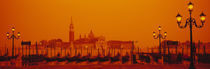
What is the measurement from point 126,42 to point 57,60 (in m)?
50.3

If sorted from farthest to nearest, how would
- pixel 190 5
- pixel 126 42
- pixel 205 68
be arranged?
pixel 126 42 → pixel 205 68 → pixel 190 5

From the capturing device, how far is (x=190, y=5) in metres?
10.6

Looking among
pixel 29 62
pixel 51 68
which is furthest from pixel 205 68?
pixel 29 62

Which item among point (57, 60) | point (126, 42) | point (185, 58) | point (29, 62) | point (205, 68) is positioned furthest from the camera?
point (126, 42)

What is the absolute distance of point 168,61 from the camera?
1838 centimetres

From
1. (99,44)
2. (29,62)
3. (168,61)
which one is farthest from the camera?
(99,44)

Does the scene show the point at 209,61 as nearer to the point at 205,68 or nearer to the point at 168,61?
the point at 168,61

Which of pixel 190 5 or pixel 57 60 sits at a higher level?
pixel 190 5

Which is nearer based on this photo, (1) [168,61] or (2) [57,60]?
(1) [168,61]

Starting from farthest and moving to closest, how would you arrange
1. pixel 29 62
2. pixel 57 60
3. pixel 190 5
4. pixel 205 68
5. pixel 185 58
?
pixel 57 60 < pixel 185 58 < pixel 29 62 < pixel 205 68 < pixel 190 5

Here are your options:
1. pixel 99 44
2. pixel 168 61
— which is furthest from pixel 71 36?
pixel 168 61

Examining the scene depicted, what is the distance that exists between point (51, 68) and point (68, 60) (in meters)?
12.0

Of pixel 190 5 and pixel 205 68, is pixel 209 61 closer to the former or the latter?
pixel 205 68

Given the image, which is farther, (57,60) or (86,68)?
(57,60)
